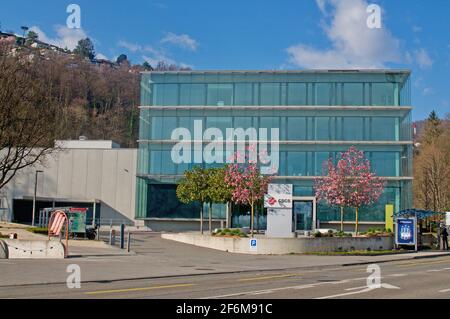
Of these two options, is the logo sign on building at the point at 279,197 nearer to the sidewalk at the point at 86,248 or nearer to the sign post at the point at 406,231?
the sign post at the point at 406,231

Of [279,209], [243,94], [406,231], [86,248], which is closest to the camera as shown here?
[86,248]

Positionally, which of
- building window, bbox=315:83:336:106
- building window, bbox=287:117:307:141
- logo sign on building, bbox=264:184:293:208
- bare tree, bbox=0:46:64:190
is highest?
building window, bbox=315:83:336:106

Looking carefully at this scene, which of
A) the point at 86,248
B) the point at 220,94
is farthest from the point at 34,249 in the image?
the point at 220,94

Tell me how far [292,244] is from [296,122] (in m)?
31.1

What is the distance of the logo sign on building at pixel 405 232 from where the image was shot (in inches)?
1683

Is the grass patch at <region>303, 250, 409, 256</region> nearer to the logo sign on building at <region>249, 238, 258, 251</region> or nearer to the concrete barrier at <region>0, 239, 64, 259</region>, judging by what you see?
the logo sign on building at <region>249, 238, 258, 251</region>

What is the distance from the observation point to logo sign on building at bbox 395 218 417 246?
4275 cm

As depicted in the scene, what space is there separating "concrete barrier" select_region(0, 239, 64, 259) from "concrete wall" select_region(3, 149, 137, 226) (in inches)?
1563

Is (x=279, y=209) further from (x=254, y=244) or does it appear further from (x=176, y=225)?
(x=176, y=225)

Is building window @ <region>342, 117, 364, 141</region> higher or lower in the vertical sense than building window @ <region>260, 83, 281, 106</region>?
lower

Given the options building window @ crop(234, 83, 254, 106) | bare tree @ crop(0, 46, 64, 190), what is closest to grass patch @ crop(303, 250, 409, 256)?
bare tree @ crop(0, 46, 64, 190)

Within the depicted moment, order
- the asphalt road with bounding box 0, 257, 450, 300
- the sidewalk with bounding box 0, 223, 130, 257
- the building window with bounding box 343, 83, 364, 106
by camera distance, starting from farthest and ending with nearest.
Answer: the building window with bounding box 343, 83, 364, 106 < the sidewalk with bounding box 0, 223, 130, 257 < the asphalt road with bounding box 0, 257, 450, 300

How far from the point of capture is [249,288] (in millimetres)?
17375

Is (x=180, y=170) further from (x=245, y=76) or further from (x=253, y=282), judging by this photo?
(x=253, y=282)
